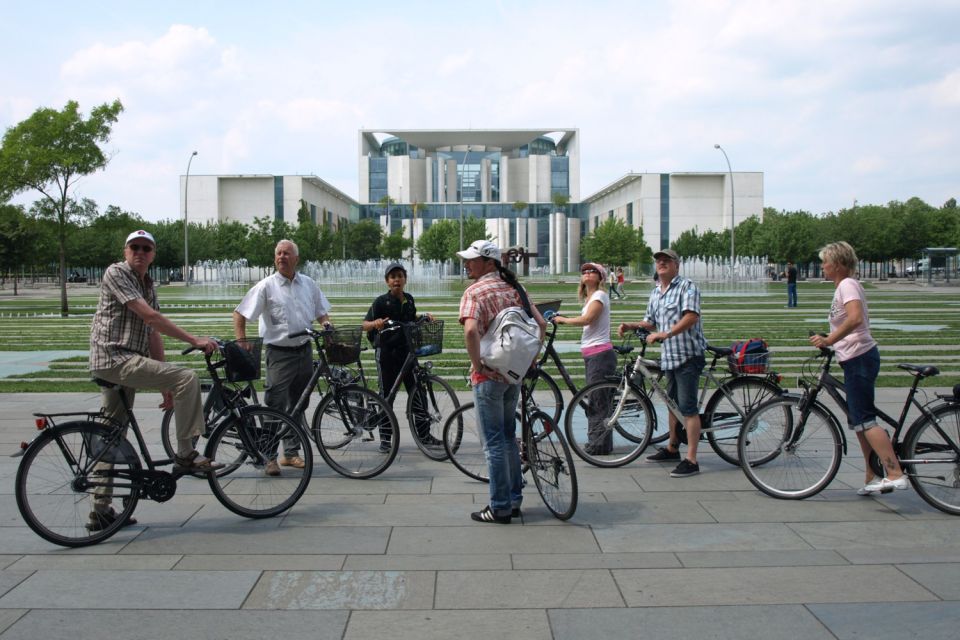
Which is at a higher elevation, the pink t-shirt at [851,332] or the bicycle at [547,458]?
the pink t-shirt at [851,332]

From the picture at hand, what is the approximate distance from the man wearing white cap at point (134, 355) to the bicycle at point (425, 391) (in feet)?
6.36

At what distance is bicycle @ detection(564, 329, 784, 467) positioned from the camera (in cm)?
685

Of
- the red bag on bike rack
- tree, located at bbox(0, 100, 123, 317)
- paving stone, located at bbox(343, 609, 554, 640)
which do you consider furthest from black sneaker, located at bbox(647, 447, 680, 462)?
tree, located at bbox(0, 100, 123, 317)

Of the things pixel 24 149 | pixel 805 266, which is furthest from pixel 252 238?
pixel 805 266

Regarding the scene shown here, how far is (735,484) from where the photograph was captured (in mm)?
6430

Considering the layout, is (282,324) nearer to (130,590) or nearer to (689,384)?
(130,590)

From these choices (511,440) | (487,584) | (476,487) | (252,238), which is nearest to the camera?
(487,584)

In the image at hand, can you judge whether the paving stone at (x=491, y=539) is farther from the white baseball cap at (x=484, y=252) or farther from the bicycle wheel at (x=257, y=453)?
the white baseball cap at (x=484, y=252)

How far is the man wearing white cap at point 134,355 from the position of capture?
17.0 feet

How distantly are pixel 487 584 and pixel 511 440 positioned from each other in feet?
4.14

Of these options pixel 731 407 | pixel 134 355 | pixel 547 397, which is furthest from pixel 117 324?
pixel 547 397

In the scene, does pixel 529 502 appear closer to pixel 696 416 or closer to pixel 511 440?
pixel 511 440

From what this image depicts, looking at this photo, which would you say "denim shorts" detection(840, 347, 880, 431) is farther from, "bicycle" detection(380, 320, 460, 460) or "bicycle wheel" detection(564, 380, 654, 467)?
"bicycle" detection(380, 320, 460, 460)

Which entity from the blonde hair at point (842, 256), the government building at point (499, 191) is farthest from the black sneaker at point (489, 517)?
the government building at point (499, 191)
